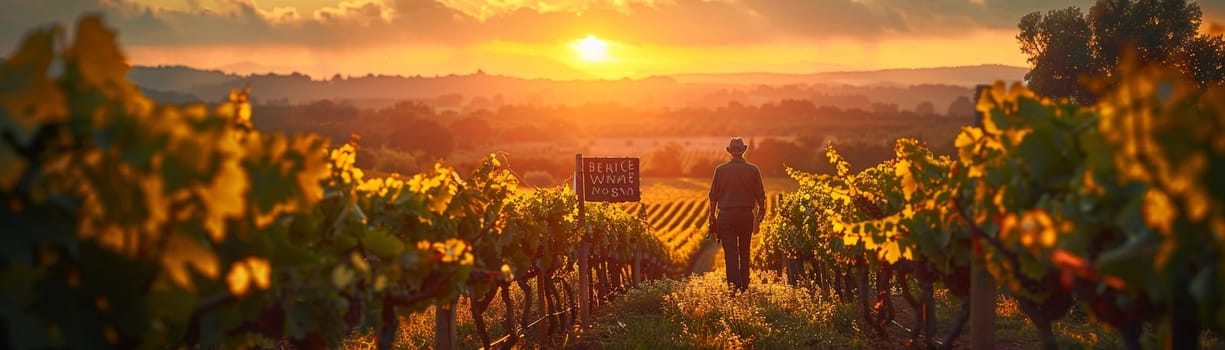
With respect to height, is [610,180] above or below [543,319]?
above

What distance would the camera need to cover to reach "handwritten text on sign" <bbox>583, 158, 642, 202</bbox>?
14562 millimetres

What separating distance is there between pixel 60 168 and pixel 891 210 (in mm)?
7280

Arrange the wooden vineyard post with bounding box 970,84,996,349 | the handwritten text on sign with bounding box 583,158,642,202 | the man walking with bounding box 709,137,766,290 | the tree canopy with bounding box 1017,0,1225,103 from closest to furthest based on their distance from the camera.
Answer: the wooden vineyard post with bounding box 970,84,996,349
the handwritten text on sign with bounding box 583,158,642,202
the man walking with bounding box 709,137,766,290
the tree canopy with bounding box 1017,0,1225,103

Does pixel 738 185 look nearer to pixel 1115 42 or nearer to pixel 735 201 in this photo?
pixel 735 201

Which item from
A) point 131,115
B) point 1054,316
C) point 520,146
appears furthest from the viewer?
point 520,146

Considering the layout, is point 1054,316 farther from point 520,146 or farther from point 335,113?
point 520,146

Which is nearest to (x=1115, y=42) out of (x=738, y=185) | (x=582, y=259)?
(x=738, y=185)

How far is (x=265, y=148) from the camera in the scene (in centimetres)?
355

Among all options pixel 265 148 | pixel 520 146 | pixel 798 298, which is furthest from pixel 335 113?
pixel 265 148

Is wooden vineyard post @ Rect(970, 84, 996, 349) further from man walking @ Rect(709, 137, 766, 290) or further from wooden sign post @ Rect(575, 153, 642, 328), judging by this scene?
man walking @ Rect(709, 137, 766, 290)

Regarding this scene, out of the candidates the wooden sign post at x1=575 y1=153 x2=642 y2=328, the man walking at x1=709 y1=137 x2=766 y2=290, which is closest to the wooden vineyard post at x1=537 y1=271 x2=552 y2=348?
the wooden sign post at x1=575 y1=153 x2=642 y2=328

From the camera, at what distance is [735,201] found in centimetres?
A: 1488

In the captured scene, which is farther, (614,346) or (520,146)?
(520,146)

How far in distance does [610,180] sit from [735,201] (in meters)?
1.76
